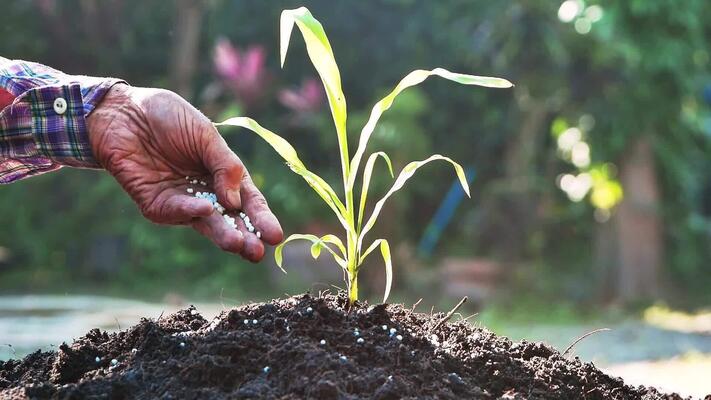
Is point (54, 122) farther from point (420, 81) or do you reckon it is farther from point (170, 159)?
point (420, 81)

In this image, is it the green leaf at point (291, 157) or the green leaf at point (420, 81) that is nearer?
the green leaf at point (420, 81)

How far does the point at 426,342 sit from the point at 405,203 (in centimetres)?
658

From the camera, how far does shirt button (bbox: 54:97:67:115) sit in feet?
5.89

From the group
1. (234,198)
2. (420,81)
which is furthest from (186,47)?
(420,81)

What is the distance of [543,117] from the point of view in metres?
7.92

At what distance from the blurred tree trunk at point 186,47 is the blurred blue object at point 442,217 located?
2.70m

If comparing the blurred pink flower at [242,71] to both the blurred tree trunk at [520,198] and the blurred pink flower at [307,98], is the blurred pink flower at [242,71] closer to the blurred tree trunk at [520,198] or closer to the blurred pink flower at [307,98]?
the blurred pink flower at [307,98]

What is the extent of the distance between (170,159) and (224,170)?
169 millimetres

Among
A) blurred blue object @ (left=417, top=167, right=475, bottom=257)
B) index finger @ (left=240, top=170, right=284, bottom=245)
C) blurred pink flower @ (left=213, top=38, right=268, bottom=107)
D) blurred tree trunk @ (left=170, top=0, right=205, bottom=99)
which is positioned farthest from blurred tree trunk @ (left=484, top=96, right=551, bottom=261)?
index finger @ (left=240, top=170, right=284, bottom=245)

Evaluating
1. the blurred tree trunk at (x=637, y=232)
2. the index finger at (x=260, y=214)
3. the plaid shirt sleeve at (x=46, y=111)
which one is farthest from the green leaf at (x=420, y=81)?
the blurred tree trunk at (x=637, y=232)

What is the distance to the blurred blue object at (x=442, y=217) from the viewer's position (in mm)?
8430

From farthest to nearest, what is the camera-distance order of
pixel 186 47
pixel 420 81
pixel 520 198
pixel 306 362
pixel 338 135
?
pixel 186 47
pixel 520 198
pixel 338 135
pixel 420 81
pixel 306 362

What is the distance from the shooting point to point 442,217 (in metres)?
8.55

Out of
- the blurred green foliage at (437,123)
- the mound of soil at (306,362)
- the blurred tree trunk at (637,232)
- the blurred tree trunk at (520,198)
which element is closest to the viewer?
the mound of soil at (306,362)
